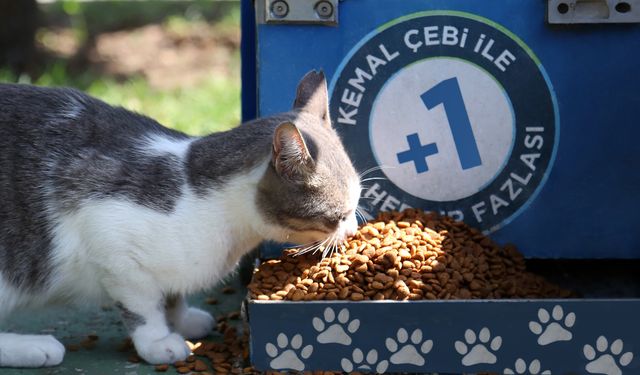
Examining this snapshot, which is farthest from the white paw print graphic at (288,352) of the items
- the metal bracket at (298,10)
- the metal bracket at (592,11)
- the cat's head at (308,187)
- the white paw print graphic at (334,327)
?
the metal bracket at (592,11)

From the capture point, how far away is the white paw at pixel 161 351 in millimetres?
2971

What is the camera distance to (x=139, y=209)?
2.92 m

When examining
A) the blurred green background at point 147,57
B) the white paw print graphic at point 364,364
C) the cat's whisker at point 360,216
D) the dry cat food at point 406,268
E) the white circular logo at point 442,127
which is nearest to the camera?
the white paw print graphic at point 364,364

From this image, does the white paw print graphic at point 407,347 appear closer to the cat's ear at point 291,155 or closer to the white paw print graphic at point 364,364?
the white paw print graphic at point 364,364

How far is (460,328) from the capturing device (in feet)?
9.01

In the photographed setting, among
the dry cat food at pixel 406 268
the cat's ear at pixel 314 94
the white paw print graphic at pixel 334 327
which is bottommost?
the white paw print graphic at pixel 334 327

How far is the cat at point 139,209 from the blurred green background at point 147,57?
7.57ft

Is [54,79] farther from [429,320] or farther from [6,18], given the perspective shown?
[429,320]

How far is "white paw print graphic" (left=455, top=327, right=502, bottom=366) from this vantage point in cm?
Result: 274

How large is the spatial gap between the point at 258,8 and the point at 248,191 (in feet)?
2.44

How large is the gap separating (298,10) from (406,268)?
39.6 inches

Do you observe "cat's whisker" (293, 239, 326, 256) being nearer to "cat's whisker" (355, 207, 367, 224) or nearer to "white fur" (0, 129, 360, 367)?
"white fur" (0, 129, 360, 367)

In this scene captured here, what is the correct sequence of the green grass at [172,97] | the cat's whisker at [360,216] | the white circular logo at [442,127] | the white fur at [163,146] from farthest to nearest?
the green grass at [172,97] → the white circular logo at [442,127] → the cat's whisker at [360,216] → the white fur at [163,146]

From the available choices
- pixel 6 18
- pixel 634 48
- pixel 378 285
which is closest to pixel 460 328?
pixel 378 285
